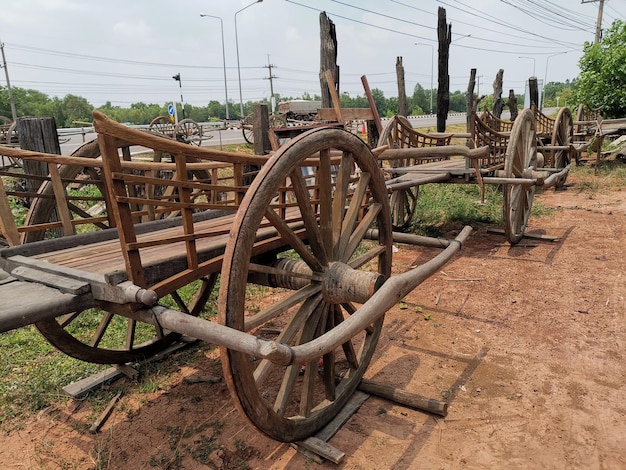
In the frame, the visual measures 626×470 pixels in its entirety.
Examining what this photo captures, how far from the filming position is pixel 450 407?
2924mm

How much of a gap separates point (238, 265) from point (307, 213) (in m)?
0.59

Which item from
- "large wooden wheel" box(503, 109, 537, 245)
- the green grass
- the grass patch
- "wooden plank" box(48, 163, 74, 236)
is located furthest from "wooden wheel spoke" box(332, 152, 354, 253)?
the green grass

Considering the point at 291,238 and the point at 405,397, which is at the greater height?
the point at 291,238

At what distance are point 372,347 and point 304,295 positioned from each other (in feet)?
2.97

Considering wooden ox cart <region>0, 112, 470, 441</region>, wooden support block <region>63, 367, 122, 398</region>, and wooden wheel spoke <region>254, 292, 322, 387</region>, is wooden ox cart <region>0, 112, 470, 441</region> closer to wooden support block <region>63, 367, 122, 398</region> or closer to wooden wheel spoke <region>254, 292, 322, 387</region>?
wooden wheel spoke <region>254, 292, 322, 387</region>

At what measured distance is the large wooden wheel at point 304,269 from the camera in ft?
6.04

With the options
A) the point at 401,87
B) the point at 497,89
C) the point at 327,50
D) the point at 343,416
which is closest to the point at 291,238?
the point at 343,416

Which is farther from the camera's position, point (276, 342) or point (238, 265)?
point (238, 265)

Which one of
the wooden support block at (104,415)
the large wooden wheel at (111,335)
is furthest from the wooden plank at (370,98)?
the wooden support block at (104,415)

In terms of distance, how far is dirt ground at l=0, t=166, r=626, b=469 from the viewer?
8.30 feet

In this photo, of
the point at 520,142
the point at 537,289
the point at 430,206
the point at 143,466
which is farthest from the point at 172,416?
the point at 430,206

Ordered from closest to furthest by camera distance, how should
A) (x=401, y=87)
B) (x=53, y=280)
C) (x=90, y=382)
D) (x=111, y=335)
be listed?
(x=53, y=280) < (x=90, y=382) < (x=111, y=335) < (x=401, y=87)

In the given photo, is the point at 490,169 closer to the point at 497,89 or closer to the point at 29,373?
the point at 29,373

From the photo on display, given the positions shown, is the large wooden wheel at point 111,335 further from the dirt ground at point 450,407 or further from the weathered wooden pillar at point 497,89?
the weathered wooden pillar at point 497,89
